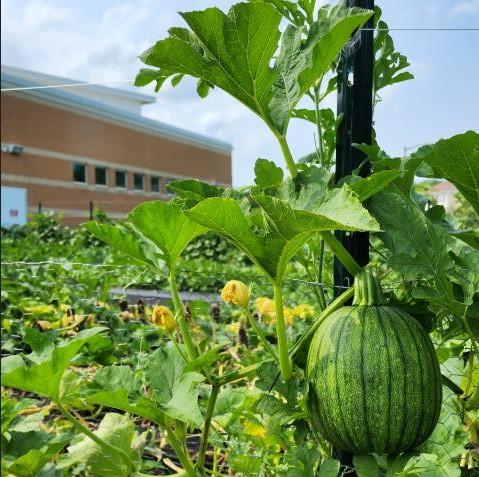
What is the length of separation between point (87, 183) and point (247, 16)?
22.0 meters

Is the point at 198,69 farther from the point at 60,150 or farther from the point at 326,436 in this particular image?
the point at 60,150

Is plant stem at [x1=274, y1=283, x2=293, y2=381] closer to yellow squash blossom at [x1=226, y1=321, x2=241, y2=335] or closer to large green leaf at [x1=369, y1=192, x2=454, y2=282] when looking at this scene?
large green leaf at [x1=369, y1=192, x2=454, y2=282]

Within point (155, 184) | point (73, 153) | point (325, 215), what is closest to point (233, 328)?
point (325, 215)

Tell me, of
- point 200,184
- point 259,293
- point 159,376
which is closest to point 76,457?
point 159,376

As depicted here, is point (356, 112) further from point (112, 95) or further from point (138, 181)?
point (112, 95)

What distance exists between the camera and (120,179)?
24.1 m

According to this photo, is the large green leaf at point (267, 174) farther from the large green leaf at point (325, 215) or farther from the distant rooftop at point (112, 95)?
the distant rooftop at point (112, 95)

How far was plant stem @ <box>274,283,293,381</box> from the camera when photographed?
88 centimetres

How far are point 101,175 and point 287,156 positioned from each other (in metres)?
22.9

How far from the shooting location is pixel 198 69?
874mm

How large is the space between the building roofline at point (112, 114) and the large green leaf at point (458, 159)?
1812 centimetres

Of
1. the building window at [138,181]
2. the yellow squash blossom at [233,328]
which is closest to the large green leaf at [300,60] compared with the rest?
the yellow squash blossom at [233,328]

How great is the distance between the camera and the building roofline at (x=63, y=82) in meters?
21.9

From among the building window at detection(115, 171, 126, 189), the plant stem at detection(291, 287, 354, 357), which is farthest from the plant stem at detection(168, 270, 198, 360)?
the building window at detection(115, 171, 126, 189)
